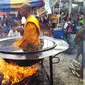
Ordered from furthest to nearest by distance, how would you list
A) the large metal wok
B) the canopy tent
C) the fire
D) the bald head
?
the canopy tent, the bald head, the fire, the large metal wok

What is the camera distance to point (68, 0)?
8586 mm

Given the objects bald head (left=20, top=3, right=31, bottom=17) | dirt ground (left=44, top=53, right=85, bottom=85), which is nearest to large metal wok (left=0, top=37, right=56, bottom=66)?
bald head (left=20, top=3, right=31, bottom=17)

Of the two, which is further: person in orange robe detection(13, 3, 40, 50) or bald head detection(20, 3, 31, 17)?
bald head detection(20, 3, 31, 17)

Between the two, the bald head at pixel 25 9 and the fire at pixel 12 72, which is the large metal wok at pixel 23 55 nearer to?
the fire at pixel 12 72

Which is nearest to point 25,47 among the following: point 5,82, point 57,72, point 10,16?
point 5,82

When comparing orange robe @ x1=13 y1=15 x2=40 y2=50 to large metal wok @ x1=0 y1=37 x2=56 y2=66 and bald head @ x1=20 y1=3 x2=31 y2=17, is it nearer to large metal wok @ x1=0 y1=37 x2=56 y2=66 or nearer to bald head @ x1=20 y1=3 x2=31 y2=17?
bald head @ x1=20 y1=3 x2=31 y2=17

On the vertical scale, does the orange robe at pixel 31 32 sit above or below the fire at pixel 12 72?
above

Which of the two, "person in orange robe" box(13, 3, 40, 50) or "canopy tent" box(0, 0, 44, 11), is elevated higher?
"canopy tent" box(0, 0, 44, 11)

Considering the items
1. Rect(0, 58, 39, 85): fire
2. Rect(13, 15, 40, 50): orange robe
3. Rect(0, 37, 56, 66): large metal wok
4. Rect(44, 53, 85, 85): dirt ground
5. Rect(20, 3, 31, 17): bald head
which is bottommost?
Rect(44, 53, 85, 85): dirt ground

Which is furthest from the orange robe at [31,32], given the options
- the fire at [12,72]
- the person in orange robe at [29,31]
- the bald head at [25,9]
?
the fire at [12,72]

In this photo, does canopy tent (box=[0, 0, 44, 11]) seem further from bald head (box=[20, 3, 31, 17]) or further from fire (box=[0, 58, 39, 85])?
fire (box=[0, 58, 39, 85])

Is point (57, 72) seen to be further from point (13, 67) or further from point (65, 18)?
point (65, 18)

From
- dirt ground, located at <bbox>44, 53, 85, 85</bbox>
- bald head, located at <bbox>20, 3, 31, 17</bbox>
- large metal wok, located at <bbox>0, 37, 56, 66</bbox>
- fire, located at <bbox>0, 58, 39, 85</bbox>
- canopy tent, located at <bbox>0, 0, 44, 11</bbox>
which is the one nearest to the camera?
large metal wok, located at <bbox>0, 37, 56, 66</bbox>

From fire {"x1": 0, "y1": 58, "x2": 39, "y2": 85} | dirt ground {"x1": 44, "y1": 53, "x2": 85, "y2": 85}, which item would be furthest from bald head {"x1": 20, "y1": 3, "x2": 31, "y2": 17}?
dirt ground {"x1": 44, "y1": 53, "x2": 85, "y2": 85}
